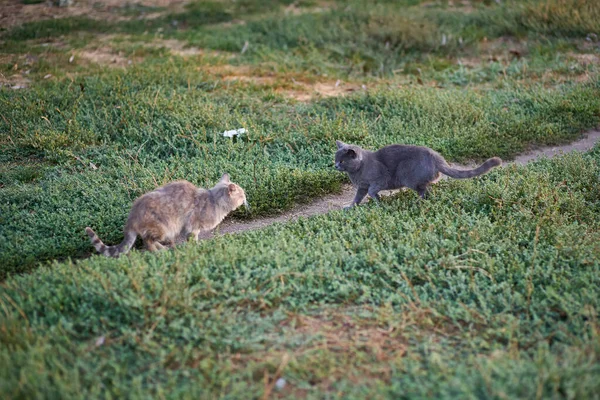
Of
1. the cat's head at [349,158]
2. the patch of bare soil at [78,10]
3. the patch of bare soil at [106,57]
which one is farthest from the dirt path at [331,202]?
the patch of bare soil at [78,10]

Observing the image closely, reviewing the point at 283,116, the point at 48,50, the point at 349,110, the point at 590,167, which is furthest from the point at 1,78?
the point at 590,167

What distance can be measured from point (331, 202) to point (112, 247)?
286 centimetres

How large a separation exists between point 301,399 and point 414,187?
376 centimetres

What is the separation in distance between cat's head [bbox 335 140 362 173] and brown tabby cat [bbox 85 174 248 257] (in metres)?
1.35

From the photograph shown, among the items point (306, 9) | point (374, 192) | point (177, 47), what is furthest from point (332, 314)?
point (306, 9)

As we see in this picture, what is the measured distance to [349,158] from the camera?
25.3 ft

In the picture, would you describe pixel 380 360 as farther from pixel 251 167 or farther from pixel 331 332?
pixel 251 167

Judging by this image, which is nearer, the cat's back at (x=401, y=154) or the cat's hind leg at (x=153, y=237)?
the cat's hind leg at (x=153, y=237)

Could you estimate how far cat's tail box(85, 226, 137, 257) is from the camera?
248 inches

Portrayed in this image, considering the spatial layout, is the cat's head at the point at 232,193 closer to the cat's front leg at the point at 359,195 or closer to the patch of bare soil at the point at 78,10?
the cat's front leg at the point at 359,195

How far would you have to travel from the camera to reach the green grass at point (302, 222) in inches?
181

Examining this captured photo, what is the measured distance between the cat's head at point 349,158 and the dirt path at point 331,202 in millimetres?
508

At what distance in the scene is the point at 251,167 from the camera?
8.30m

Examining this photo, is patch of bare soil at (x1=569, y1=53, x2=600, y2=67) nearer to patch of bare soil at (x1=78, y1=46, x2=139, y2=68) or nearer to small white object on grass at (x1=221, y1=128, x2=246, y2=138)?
small white object on grass at (x1=221, y1=128, x2=246, y2=138)
